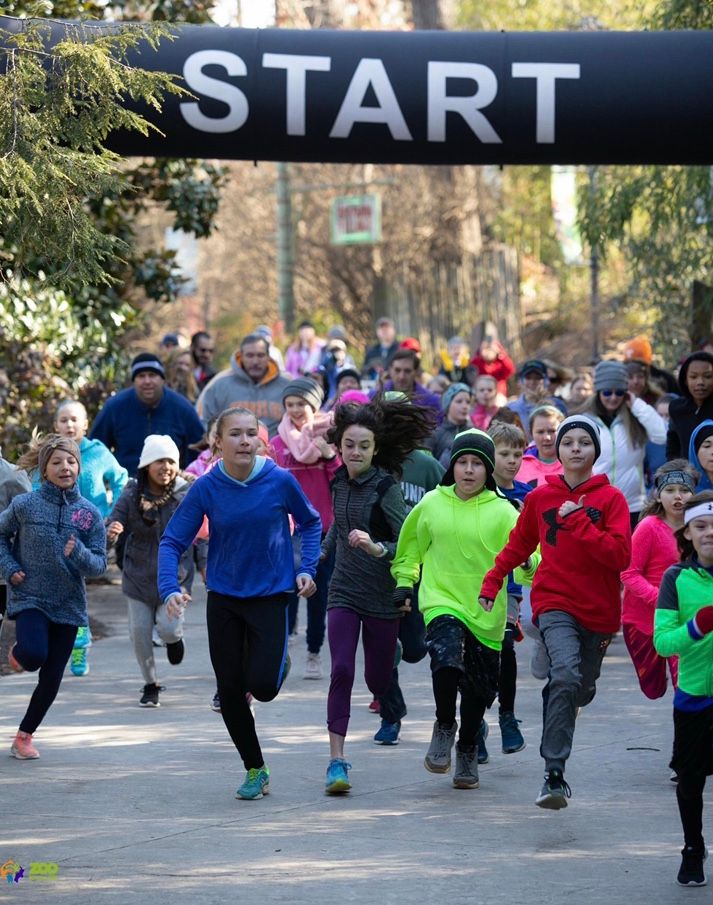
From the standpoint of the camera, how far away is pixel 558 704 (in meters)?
7.38

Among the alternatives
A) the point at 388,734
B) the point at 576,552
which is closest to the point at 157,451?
the point at 388,734

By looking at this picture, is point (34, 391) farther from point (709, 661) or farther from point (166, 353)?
Result: point (709, 661)

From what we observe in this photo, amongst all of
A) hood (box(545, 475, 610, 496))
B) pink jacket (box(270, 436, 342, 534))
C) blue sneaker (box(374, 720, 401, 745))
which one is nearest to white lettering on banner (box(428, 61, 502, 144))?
pink jacket (box(270, 436, 342, 534))

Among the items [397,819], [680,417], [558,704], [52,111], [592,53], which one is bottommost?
[397,819]

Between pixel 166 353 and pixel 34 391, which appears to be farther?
pixel 166 353

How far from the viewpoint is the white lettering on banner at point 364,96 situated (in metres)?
10.7

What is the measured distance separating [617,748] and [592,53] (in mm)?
4514

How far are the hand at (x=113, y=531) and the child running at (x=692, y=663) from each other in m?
3.92

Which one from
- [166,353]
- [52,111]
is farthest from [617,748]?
[166,353]

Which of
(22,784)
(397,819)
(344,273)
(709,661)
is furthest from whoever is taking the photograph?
(344,273)

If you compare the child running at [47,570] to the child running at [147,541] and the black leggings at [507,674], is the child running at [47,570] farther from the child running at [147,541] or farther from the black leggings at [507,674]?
the black leggings at [507,674]

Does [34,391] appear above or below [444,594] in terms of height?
above

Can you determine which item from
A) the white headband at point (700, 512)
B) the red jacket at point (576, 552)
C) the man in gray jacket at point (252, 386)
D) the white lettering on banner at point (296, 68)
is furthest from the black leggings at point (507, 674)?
the man in gray jacket at point (252, 386)

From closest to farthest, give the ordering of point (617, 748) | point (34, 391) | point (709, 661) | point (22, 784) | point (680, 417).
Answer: point (709, 661) < point (22, 784) < point (617, 748) < point (680, 417) < point (34, 391)
